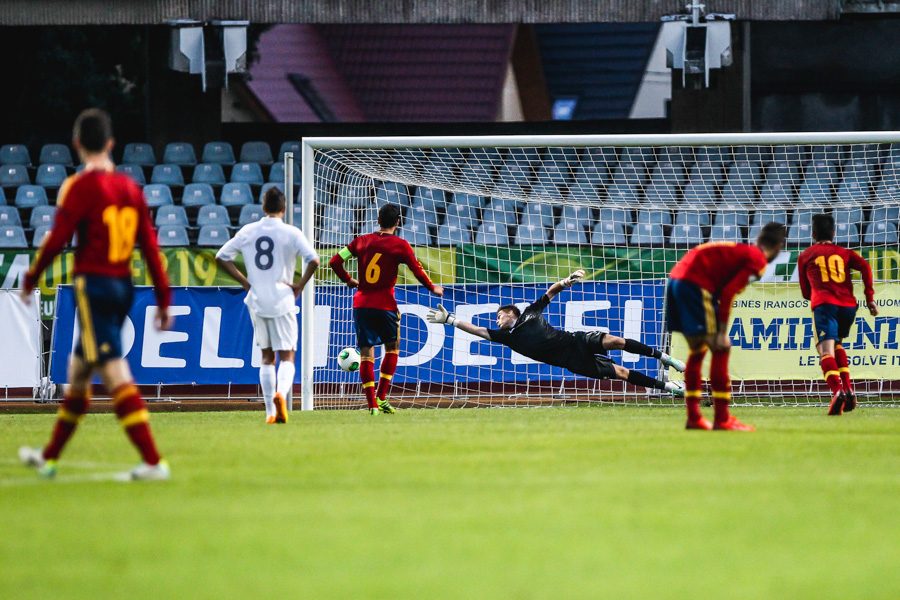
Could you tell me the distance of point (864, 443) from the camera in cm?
902

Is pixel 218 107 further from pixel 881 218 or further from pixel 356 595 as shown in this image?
pixel 356 595

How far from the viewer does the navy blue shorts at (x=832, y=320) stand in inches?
512

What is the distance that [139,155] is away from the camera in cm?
2173

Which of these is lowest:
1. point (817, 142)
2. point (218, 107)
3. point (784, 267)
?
point (784, 267)

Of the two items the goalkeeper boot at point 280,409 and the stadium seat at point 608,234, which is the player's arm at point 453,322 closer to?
the stadium seat at point 608,234

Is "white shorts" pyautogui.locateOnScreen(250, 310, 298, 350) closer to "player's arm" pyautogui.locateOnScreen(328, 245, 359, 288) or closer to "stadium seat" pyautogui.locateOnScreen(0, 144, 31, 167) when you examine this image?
"player's arm" pyautogui.locateOnScreen(328, 245, 359, 288)

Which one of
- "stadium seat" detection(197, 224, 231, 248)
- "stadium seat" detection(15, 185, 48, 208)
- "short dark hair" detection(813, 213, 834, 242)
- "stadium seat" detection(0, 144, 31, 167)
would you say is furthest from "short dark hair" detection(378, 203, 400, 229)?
"stadium seat" detection(0, 144, 31, 167)

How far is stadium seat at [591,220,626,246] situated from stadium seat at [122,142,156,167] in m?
8.22

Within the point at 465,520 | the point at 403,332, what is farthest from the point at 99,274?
the point at 403,332

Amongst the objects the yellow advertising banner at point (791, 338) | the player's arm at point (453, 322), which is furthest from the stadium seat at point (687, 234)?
the player's arm at point (453, 322)

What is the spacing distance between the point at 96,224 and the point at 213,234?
1240 cm

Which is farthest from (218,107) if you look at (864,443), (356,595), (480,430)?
(356,595)

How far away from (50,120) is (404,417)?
1617 cm

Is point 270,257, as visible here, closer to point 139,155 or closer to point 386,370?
point 386,370
